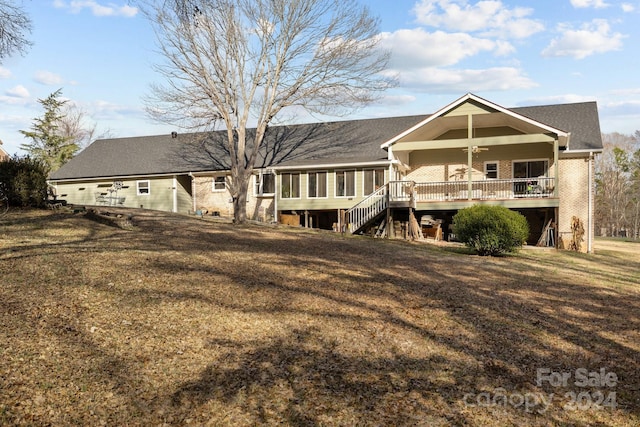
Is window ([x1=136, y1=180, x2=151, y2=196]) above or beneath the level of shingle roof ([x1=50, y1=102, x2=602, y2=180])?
beneath

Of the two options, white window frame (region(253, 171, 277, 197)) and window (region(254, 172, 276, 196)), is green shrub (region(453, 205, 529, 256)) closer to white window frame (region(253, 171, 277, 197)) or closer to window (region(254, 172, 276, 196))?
white window frame (region(253, 171, 277, 197))

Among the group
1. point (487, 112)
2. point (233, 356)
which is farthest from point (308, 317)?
point (487, 112)

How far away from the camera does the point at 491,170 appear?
25.7 m

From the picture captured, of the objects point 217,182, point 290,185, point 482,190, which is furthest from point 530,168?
point 217,182

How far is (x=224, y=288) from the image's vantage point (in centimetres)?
916

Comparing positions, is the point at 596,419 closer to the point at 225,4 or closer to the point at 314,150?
the point at 225,4

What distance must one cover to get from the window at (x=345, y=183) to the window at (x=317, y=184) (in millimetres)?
702

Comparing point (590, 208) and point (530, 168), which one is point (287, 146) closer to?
point (530, 168)

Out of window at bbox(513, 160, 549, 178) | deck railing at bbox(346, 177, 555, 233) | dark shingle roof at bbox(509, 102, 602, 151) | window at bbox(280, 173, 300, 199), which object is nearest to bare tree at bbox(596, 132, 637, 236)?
dark shingle roof at bbox(509, 102, 602, 151)

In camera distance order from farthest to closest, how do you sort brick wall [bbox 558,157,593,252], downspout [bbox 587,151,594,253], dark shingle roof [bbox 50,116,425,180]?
dark shingle roof [bbox 50,116,425,180]
brick wall [bbox 558,157,593,252]
downspout [bbox 587,151,594,253]

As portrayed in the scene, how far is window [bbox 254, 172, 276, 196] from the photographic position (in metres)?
27.9

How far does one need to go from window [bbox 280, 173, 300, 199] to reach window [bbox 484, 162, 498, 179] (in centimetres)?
953

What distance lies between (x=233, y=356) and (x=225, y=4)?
19.3 m

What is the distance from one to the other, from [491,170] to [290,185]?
1026 cm
